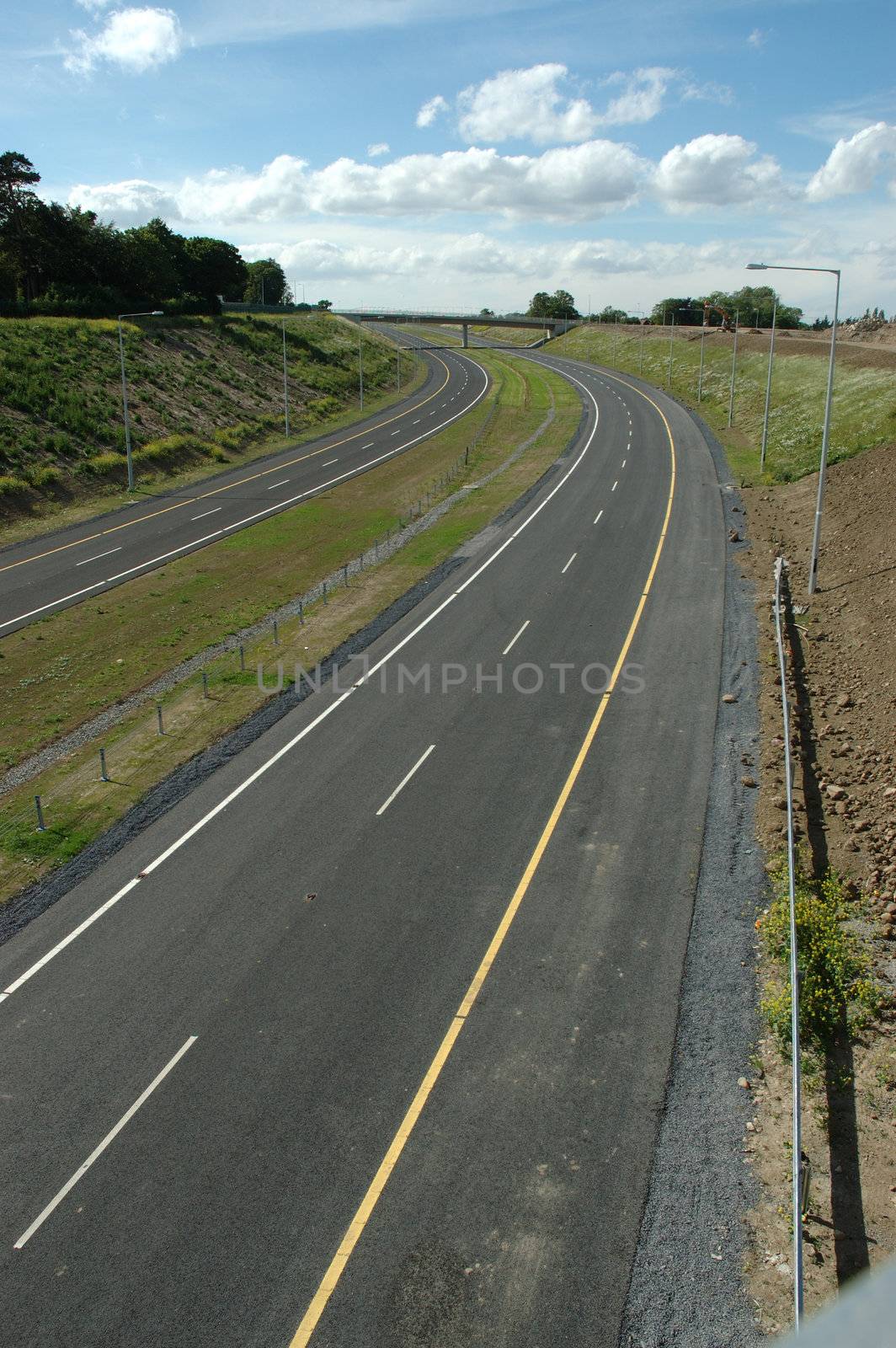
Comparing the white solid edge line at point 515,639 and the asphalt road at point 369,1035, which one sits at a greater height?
the white solid edge line at point 515,639

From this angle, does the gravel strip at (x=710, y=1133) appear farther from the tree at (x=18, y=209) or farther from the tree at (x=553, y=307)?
the tree at (x=553, y=307)

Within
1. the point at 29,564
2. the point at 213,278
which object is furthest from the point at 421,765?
the point at 213,278

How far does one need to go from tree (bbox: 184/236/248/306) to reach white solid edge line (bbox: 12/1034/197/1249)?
88.4 metres

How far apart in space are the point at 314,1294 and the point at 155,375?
6502cm

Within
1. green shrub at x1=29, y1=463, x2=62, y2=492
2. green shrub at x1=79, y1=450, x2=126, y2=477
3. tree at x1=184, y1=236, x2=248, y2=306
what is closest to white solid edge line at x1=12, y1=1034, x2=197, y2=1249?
green shrub at x1=29, y1=463, x2=62, y2=492

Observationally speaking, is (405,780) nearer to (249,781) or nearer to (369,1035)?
(249,781)

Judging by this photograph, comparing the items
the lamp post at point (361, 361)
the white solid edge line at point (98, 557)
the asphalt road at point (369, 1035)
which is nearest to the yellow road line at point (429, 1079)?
the asphalt road at point (369, 1035)

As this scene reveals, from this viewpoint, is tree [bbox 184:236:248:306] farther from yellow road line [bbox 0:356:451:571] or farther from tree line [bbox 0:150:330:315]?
yellow road line [bbox 0:356:451:571]

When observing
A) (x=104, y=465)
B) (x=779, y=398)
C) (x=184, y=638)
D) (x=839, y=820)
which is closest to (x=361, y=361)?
(x=779, y=398)

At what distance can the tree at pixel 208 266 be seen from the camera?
9125cm

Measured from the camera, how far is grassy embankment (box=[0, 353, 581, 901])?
Result: 71.2 ft

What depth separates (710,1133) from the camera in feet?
41.4

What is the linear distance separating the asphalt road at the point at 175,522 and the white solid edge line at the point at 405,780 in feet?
57.8

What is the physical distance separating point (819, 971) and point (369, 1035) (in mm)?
6986
